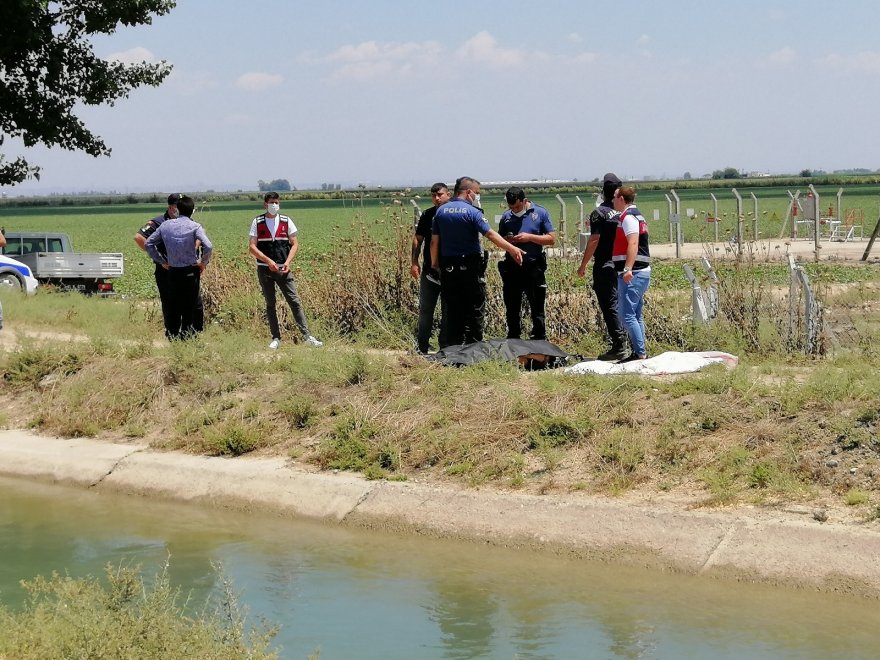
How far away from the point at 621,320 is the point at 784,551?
451 cm

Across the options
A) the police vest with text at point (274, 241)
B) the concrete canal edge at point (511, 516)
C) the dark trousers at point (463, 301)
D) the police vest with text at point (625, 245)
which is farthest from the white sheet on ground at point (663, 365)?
the police vest with text at point (274, 241)

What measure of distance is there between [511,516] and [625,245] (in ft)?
12.3

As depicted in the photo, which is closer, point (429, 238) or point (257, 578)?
point (257, 578)

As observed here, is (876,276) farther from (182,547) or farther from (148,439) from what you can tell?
(182,547)

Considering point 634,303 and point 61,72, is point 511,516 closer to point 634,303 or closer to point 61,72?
point 634,303

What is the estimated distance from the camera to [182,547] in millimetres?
9438

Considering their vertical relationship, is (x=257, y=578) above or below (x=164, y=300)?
below

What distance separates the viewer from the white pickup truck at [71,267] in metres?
25.6

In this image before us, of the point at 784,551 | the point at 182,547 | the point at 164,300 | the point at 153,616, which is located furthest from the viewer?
the point at 164,300

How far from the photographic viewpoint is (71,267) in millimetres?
25797

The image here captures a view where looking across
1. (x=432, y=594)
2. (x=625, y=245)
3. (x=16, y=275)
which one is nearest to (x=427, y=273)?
(x=625, y=245)

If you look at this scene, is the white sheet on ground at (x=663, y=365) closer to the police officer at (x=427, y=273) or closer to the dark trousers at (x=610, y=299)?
the dark trousers at (x=610, y=299)

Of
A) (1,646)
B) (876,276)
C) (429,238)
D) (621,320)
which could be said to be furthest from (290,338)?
(876,276)

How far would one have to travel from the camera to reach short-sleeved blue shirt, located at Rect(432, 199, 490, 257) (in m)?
12.5
